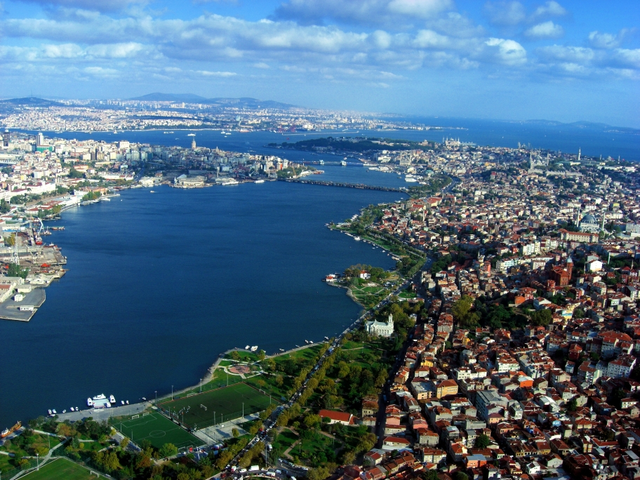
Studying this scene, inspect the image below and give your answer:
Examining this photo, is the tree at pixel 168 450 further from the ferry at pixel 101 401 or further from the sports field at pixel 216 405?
the ferry at pixel 101 401

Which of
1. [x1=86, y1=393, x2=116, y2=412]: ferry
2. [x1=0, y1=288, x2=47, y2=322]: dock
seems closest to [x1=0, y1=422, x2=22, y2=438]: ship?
[x1=86, y1=393, x2=116, y2=412]: ferry

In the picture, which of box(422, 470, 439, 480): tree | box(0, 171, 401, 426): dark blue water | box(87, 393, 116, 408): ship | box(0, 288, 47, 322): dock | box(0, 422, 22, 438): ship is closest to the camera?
box(422, 470, 439, 480): tree

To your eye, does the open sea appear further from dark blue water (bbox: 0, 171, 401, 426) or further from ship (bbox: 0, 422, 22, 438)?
ship (bbox: 0, 422, 22, 438)

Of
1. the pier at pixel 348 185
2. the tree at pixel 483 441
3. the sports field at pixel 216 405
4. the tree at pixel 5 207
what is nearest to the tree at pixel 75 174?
the tree at pixel 5 207

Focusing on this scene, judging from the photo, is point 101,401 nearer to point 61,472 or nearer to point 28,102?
point 61,472

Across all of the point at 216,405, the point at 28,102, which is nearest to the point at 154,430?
the point at 216,405
